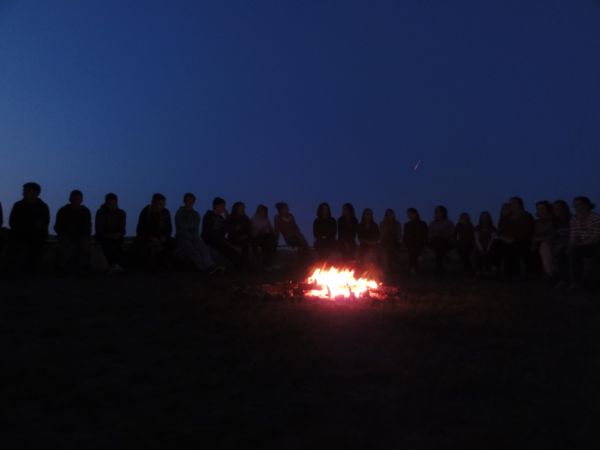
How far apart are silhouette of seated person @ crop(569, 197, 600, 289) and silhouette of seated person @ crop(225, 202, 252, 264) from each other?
5.93 metres

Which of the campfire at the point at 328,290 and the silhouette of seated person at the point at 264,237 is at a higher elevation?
the silhouette of seated person at the point at 264,237

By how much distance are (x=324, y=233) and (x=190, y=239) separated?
9.55ft

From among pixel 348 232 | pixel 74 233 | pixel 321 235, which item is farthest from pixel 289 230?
pixel 74 233

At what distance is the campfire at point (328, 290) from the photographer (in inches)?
287

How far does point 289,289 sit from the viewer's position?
7.87 meters

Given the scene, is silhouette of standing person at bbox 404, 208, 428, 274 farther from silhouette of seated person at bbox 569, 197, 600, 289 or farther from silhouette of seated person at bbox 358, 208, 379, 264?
silhouette of seated person at bbox 569, 197, 600, 289

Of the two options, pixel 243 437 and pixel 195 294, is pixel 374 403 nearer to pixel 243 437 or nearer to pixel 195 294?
pixel 243 437

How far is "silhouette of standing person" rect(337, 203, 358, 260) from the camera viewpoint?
1266cm

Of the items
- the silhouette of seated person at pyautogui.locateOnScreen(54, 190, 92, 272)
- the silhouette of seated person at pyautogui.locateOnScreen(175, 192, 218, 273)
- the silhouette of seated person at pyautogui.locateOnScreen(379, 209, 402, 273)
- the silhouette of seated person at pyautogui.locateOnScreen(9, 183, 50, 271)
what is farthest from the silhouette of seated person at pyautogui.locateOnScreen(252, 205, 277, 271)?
the silhouette of seated person at pyautogui.locateOnScreen(9, 183, 50, 271)

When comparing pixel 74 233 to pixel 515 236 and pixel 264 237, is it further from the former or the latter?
pixel 515 236

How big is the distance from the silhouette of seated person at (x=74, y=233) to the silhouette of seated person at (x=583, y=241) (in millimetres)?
8241

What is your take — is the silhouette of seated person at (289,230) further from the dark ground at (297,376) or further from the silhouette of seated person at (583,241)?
the dark ground at (297,376)

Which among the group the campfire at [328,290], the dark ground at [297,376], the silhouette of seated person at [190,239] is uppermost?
the silhouette of seated person at [190,239]

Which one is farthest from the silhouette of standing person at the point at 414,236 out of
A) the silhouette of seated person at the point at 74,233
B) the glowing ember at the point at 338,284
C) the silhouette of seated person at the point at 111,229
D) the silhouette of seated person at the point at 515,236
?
the silhouette of seated person at the point at 74,233
